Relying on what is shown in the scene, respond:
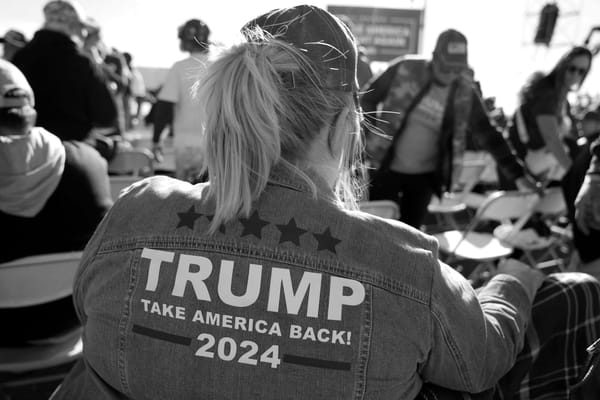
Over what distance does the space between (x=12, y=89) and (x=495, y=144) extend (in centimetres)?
265

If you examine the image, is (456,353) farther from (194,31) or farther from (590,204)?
(194,31)

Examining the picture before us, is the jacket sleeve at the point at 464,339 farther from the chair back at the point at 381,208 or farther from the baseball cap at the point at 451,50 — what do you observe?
the baseball cap at the point at 451,50

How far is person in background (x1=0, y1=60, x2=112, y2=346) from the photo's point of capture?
5.46 ft

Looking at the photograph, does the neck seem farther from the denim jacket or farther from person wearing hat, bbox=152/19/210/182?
person wearing hat, bbox=152/19/210/182

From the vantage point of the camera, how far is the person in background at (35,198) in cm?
166

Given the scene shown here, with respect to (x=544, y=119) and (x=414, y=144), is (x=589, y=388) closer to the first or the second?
(x=414, y=144)

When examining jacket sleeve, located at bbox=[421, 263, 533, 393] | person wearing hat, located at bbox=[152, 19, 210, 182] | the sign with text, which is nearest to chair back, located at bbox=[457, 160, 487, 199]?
person wearing hat, located at bbox=[152, 19, 210, 182]

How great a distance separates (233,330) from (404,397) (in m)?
0.34

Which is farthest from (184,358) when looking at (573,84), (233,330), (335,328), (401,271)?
(573,84)

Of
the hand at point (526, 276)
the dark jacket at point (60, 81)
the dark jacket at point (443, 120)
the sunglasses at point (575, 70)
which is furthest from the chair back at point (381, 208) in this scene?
the sunglasses at point (575, 70)

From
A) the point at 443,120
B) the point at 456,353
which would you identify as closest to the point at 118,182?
the point at 443,120

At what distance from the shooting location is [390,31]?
16.5m

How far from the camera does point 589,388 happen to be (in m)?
0.81

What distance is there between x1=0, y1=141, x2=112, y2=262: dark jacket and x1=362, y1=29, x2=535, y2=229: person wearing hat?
5.27 feet
